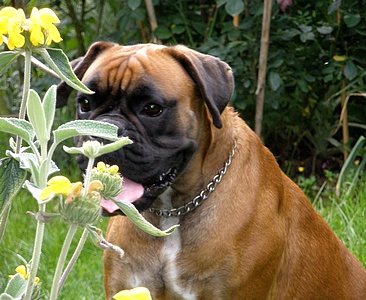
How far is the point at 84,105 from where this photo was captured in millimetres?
2678

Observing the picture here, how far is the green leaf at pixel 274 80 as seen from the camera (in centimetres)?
452

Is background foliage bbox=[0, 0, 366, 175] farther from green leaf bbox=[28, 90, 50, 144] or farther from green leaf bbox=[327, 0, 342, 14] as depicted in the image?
green leaf bbox=[28, 90, 50, 144]

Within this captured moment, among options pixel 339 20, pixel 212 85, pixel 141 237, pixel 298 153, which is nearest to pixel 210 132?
pixel 212 85

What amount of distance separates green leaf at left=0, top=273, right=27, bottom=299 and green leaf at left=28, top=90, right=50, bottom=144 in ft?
0.73

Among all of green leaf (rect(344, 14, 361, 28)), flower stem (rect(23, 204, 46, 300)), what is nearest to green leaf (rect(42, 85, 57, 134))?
flower stem (rect(23, 204, 46, 300))

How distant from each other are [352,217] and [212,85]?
5.55 ft

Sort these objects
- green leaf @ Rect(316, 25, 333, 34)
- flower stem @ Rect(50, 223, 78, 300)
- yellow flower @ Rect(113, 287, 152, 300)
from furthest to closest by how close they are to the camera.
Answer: green leaf @ Rect(316, 25, 333, 34) → flower stem @ Rect(50, 223, 78, 300) → yellow flower @ Rect(113, 287, 152, 300)

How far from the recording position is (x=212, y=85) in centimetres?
259

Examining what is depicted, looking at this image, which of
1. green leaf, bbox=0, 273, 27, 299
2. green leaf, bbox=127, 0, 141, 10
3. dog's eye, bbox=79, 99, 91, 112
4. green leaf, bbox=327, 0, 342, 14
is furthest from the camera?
green leaf, bbox=127, 0, 141, 10

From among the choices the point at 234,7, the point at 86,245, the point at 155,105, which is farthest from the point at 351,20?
the point at 155,105

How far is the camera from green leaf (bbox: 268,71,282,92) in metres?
4.52

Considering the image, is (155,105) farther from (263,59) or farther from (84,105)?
(263,59)

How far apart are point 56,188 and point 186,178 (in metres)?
1.66

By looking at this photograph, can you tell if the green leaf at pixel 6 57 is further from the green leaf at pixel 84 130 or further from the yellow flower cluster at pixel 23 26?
Answer: the green leaf at pixel 84 130
